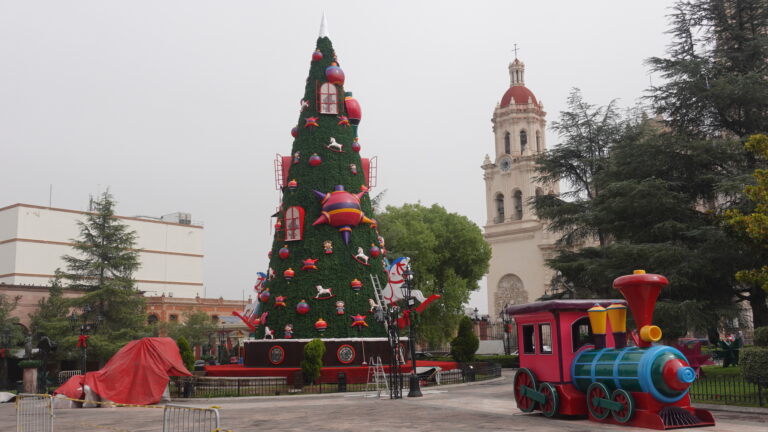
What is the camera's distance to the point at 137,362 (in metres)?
22.5

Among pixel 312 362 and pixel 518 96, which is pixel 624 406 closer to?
pixel 312 362

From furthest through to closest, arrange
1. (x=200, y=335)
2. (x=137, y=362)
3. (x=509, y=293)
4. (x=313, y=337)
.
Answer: (x=509, y=293) < (x=200, y=335) < (x=313, y=337) < (x=137, y=362)

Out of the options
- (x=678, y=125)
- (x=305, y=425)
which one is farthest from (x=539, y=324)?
(x=678, y=125)

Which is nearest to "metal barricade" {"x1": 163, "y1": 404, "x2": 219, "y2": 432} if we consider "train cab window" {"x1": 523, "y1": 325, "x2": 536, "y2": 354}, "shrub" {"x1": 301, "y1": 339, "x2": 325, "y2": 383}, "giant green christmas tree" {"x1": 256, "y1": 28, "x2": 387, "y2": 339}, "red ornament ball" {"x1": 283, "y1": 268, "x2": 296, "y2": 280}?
"train cab window" {"x1": 523, "y1": 325, "x2": 536, "y2": 354}

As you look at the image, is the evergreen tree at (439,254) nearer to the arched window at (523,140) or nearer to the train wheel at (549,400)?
the arched window at (523,140)

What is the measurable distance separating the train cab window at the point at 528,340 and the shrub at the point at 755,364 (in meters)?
5.46

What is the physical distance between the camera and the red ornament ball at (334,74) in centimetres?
3152

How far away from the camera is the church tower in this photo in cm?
6488

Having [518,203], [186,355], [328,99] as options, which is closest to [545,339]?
[328,99]

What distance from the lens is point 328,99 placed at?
31500mm

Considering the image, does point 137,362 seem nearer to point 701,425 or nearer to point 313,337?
point 313,337

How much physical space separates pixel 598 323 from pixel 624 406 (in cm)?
196

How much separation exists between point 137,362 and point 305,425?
374 inches

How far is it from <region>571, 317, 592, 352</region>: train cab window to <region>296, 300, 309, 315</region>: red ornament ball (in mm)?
15222
